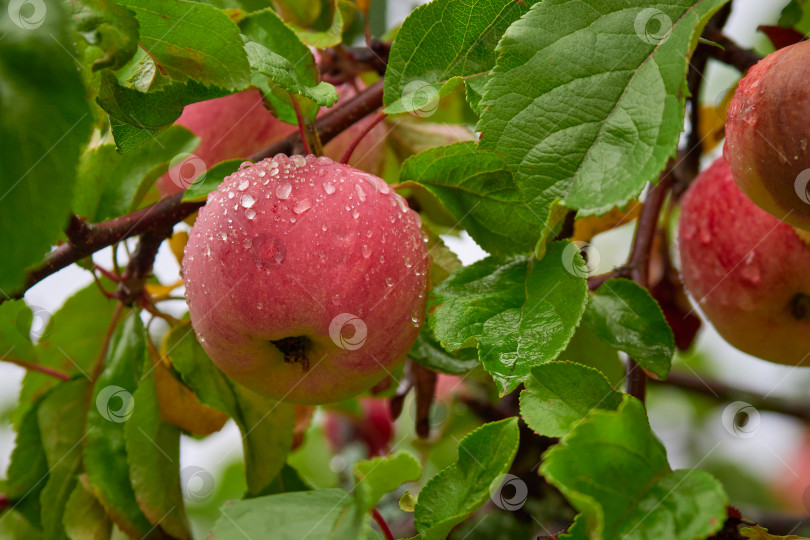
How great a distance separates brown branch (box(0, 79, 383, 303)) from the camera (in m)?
0.66

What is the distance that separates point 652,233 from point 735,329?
0.15 metres

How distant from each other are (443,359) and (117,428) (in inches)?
13.5

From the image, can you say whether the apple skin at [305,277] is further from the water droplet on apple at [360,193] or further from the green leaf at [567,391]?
the green leaf at [567,391]

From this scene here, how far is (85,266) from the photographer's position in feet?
2.64

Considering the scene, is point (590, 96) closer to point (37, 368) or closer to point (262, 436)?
point (262, 436)

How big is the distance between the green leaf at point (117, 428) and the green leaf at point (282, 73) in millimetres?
349

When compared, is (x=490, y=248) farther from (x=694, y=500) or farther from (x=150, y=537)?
(x=150, y=537)

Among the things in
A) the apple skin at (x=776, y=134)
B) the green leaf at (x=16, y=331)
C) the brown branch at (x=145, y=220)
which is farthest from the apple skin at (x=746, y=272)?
the green leaf at (x=16, y=331)

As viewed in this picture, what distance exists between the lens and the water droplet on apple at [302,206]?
1.97 ft

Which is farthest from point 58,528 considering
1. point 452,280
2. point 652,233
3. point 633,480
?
point 652,233

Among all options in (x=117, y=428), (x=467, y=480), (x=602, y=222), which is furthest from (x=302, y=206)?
(x=602, y=222)

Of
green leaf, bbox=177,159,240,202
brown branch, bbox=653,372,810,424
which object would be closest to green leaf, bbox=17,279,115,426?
green leaf, bbox=177,159,240,202

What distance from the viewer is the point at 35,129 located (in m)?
0.41

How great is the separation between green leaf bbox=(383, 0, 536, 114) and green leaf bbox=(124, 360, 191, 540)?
375 mm
